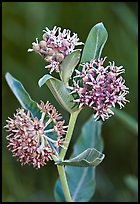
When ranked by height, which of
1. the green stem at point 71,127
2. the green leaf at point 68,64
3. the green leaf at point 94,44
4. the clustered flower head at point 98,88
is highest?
the green leaf at point 94,44

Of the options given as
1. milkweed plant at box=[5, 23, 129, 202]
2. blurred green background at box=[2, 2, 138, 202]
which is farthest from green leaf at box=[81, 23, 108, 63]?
blurred green background at box=[2, 2, 138, 202]

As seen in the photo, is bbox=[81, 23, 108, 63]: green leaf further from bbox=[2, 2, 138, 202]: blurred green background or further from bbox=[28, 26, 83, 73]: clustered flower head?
bbox=[2, 2, 138, 202]: blurred green background

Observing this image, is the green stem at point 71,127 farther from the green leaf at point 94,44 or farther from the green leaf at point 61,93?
the green leaf at point 94,44

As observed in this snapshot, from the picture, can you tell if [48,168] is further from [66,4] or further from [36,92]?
[66,4]

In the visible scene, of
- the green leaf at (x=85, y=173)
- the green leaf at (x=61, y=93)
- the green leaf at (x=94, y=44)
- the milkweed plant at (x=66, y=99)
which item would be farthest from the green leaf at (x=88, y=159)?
the green leaf at (x=85, y=173)

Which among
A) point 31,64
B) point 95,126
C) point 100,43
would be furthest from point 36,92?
point 100,43

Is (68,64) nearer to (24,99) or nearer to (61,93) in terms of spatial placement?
(61,93)

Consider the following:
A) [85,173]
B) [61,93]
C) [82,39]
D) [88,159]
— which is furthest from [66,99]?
[82,39]
